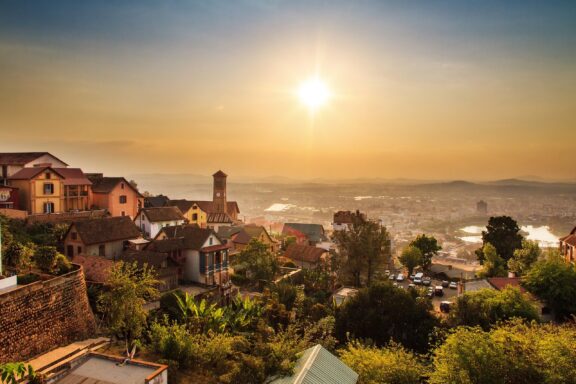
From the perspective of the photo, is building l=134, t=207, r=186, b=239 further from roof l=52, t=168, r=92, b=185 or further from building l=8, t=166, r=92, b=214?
roof l=52, t=168, r=92, b=185

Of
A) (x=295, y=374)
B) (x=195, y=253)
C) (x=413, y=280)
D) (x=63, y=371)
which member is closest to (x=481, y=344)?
(x=295, y=374)

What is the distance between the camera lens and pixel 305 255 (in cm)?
5350

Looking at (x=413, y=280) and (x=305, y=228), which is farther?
(x=305, y=228)

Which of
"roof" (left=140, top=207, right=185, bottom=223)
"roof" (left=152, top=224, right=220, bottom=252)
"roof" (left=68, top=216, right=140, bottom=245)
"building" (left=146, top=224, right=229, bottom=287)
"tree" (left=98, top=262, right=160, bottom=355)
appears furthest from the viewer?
"roof" (left=140, top=207, right=185, bottom=223)

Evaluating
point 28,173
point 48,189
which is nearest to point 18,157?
point 28,173

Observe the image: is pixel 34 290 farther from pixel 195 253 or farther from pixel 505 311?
pixel 505 311

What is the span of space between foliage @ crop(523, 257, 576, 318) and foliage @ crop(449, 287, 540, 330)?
148 inches

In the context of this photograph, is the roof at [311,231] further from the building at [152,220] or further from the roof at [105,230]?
the roof at [105,230]

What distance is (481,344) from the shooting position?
1605 centimetres

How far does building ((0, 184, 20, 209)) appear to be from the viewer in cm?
3851

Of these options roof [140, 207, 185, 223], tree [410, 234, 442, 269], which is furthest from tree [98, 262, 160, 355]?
tree [410, 234, 442, 269]

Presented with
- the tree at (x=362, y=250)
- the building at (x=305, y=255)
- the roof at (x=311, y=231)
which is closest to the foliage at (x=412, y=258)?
the building at (x=305, y=255)

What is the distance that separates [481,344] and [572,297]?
19196 millimetres

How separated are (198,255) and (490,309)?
2320cm
